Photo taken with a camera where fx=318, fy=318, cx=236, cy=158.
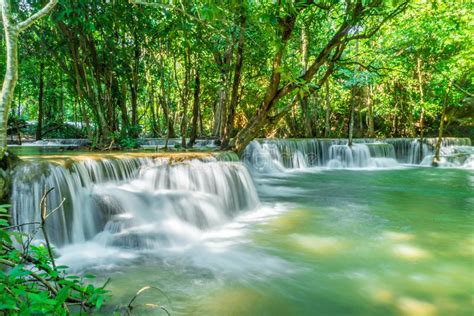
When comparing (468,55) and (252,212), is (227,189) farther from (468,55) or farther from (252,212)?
(468,55)

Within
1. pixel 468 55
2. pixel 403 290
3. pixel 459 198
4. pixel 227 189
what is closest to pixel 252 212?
pixel 227 189

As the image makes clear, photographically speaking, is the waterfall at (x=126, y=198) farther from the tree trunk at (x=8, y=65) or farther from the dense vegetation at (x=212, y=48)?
the dense vegetation at (x=212, y=48)

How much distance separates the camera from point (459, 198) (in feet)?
27.7

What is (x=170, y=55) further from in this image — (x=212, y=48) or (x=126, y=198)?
(x=126, y=198)

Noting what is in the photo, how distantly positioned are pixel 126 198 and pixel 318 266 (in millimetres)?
3249

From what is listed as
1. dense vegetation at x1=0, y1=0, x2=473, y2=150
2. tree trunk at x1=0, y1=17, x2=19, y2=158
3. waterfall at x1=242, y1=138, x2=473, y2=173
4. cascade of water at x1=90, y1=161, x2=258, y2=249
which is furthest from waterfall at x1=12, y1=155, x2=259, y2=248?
waterfall at x1=242, y1=138, x2=473, y2=173

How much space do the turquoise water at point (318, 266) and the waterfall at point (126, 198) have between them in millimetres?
483

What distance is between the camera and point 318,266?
3971mm

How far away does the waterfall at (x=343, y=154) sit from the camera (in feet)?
46.8

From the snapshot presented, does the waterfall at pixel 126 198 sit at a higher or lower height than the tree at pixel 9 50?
lower

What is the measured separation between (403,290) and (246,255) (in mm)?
1929

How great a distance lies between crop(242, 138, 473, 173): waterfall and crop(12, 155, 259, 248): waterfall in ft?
23.4

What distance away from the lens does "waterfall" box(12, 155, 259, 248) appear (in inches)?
172

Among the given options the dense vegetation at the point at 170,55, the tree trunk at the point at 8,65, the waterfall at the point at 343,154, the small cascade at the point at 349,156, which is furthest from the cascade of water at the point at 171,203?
the small cascade at the point at 349,156
